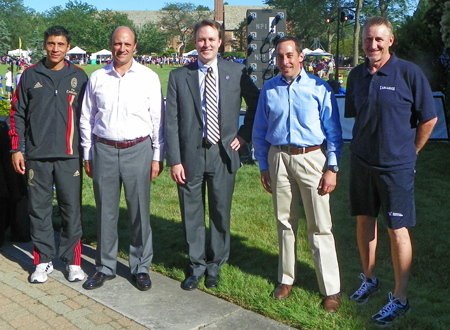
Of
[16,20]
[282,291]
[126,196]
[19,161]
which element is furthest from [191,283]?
[16,20]

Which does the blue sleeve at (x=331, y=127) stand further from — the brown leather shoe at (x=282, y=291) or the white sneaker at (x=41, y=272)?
the white sneaker at (x=41, y=272)

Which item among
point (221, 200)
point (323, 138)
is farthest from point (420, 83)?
point (221, 200)

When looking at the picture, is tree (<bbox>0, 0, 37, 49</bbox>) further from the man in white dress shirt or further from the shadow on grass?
the man in white dress shirt

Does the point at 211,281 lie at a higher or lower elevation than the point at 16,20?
lower

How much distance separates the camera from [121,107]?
4.12m

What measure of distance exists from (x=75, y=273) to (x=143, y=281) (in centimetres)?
66

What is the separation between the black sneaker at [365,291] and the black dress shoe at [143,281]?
1614mm

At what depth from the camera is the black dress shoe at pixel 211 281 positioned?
426 centimetres

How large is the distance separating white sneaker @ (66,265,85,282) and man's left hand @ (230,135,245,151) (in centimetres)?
173

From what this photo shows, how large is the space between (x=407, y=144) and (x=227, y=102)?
1.40 meters

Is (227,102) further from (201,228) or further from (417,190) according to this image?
(417,190)

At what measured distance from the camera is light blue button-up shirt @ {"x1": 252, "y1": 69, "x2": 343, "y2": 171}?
3688mm

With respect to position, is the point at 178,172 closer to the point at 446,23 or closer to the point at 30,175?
the point at 30,175

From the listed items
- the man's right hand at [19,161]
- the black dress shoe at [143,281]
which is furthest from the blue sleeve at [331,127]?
the man's right hand at [19,161]
